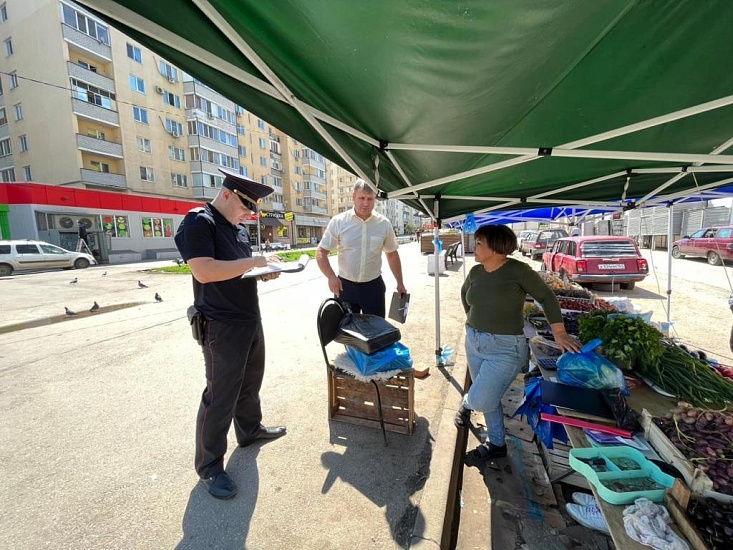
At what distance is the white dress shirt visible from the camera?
127 inches

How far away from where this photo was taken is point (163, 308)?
8.05 metres

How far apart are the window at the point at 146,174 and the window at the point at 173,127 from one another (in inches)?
165

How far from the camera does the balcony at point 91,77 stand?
74.5ft

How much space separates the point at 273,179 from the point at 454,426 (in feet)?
154

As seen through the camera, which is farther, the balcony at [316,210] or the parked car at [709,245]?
the balcony at [316,210]

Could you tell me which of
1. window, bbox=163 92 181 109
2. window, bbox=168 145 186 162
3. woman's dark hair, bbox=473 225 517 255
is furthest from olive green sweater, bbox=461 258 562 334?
window, bbox=163 92 181 109

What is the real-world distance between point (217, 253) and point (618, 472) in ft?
8.09

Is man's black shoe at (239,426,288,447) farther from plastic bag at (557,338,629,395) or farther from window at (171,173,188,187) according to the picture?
window at (171,173,188,187)

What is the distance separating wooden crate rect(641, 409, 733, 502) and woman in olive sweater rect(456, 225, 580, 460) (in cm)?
80

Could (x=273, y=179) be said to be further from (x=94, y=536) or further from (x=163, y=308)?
(x=94, y=536)

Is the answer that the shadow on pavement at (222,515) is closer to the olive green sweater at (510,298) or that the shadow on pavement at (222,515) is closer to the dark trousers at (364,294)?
the dark trousers at (364,294)

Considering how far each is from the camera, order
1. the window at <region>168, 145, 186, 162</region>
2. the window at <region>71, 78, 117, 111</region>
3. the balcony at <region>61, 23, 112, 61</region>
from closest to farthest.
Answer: the balcony at <region>61, 23, 112, 61</region>
the window at <region>71, 78, 117, 111</region>
the window at <region>168, 145, 186, 162</region>

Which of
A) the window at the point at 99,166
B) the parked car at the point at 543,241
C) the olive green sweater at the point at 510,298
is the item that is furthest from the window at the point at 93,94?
the parked car at the point at 543,241

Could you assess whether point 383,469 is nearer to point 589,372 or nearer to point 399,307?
point 589,372
